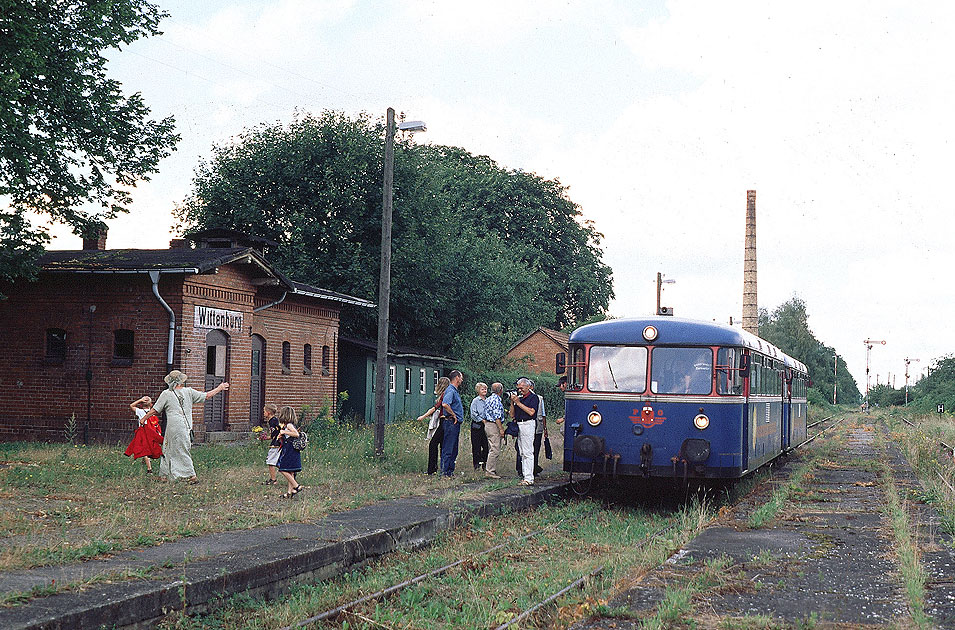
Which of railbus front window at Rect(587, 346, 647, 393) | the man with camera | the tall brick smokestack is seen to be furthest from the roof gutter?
the tall brick smokestack

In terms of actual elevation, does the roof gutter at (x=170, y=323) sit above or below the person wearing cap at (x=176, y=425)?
above

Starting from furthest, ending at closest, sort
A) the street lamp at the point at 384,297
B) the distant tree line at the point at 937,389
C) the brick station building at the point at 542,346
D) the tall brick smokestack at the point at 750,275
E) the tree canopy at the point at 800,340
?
the tree canopy at the point at 800,340 < the distant tree line at the point at 937,389 < the brick station building at the point at 542,346 < the tall brick smokestack at the point at 750,275 < the street lamp at the point at 384,297

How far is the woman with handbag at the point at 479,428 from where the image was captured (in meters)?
16.8

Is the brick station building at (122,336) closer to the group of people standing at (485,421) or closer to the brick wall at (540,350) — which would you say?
the group of people standing at (485,421)

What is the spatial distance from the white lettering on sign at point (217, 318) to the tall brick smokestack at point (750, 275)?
1335 inches

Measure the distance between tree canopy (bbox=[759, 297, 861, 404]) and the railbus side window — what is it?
82874 millimetres

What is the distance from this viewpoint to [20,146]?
20.0 metres

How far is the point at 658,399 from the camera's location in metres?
14.0

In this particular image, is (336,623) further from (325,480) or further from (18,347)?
(18,347)

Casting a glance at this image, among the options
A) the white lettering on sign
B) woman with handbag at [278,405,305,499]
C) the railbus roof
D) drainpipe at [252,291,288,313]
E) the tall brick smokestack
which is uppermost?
the tall brick smokestack

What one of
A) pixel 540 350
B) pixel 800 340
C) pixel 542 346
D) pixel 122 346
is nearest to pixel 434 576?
pixel 122 346

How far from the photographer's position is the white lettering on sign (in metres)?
22.2

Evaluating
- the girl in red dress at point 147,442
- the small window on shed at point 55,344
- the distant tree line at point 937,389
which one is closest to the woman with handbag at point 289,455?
the girl in red dress at point 147,442

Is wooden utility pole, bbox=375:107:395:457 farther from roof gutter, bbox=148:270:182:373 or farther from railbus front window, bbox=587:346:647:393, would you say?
railbus front window, bbox=587:346:647:393
